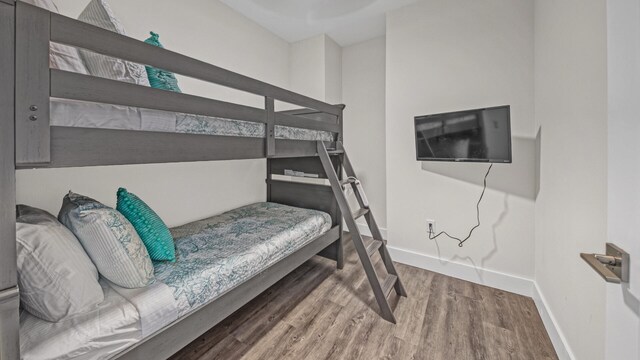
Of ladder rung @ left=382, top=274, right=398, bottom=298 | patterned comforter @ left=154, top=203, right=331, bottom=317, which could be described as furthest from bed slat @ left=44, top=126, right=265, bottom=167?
ladder rung @ left=382, top=274, right=398, bottom=298

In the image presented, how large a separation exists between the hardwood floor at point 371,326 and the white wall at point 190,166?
1130 mm

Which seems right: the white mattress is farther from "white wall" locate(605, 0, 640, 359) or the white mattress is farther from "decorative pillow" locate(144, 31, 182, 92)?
"white wall" locate(605, 0, 640, 359)

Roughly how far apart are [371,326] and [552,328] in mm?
1102

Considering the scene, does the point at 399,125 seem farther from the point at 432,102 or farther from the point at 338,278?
the point at 338,278

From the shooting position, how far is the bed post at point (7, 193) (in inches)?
25.8

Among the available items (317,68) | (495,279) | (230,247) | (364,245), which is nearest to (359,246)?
(364,245)

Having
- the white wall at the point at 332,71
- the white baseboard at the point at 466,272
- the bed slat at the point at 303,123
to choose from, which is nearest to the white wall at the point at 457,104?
the white baseboard at the point at 466,272

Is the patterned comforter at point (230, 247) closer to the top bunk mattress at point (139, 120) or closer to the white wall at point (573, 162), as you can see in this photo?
the top bunk mattress at point (139, 120)

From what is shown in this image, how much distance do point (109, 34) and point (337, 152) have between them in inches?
67.9

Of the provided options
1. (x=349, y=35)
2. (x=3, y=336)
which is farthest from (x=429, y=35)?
(x=3, y=336)

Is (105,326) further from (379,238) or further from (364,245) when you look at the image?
(379,238)

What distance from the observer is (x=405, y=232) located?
2572 mm

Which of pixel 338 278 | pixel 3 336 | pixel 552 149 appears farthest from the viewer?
pixel 338 278

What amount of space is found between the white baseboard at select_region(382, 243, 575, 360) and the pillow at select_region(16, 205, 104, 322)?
2.29 metres
